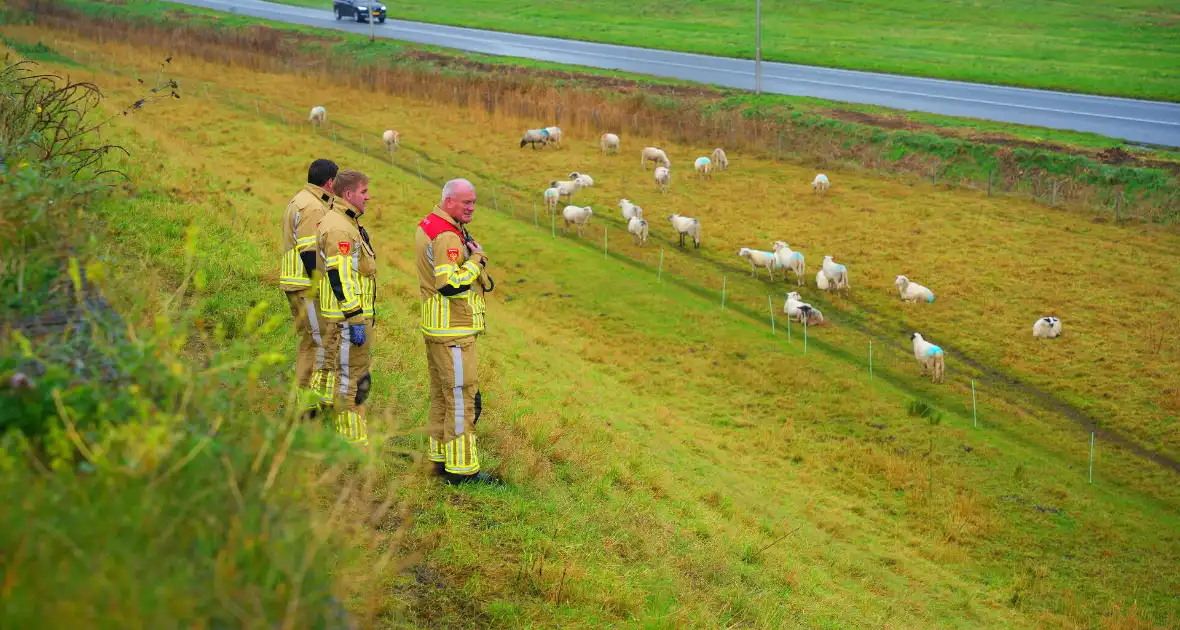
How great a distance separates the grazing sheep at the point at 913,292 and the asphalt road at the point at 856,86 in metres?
15.3

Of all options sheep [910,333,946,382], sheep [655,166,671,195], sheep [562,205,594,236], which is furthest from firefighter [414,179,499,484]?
sheep [655,166,671,195]

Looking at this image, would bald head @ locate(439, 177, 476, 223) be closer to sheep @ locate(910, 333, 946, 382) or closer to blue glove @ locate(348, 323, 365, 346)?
blue glove @ locate(348, 323, 365, 346)

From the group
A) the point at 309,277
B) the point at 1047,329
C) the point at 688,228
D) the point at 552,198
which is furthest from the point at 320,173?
the point at 552,198

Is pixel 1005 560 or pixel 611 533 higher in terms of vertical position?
pixel 611 533

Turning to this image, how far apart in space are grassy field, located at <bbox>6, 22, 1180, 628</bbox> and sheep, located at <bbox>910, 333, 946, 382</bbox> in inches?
10.1

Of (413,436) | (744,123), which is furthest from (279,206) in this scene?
(744,123)

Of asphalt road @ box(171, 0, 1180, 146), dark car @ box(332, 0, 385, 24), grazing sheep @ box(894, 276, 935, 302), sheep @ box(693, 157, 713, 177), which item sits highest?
dark car @ box(332, 0, 385, 24)

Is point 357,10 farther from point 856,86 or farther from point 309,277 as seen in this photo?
point 309,277

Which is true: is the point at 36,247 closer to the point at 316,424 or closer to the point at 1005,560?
the point at 316,424

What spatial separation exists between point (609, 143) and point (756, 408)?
18.3m

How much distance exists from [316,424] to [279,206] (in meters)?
16.6

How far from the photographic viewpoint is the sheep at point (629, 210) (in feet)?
83.4

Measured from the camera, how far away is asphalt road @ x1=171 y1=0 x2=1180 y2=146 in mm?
34031

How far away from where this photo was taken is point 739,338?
19016mm
